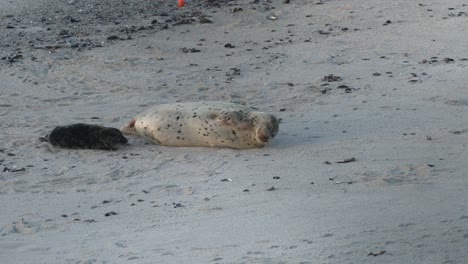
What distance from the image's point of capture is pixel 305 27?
12750mm

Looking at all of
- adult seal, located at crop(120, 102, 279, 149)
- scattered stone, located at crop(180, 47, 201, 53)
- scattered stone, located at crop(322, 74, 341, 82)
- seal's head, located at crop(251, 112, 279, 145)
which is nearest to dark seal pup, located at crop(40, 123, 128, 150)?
adult seal, located at crop(120, 102, 279, 149)

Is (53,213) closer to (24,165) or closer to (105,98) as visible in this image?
(24,165)

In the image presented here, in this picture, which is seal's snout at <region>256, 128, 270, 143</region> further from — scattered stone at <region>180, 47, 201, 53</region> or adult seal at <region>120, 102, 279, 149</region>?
scattered stone at <region>180, 47, 201, 53</region>

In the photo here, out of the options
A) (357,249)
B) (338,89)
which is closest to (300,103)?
(338,89)

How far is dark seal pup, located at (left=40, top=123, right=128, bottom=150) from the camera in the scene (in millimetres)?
8117

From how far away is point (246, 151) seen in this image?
8000mm

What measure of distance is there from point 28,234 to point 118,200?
864mm

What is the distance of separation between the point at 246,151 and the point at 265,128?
0.24 metres

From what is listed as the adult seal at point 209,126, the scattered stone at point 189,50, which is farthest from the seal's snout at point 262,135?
the scattered stone at point 189,50

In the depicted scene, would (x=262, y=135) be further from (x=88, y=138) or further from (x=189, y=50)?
(x=189, y=50)

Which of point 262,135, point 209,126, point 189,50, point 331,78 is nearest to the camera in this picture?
point 262,135

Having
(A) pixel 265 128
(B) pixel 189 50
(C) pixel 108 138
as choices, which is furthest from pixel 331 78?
(C) pixel 108 138

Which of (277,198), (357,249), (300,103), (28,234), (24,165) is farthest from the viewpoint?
(300,103)

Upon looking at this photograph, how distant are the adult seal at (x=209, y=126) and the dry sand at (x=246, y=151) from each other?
A: 11cm
